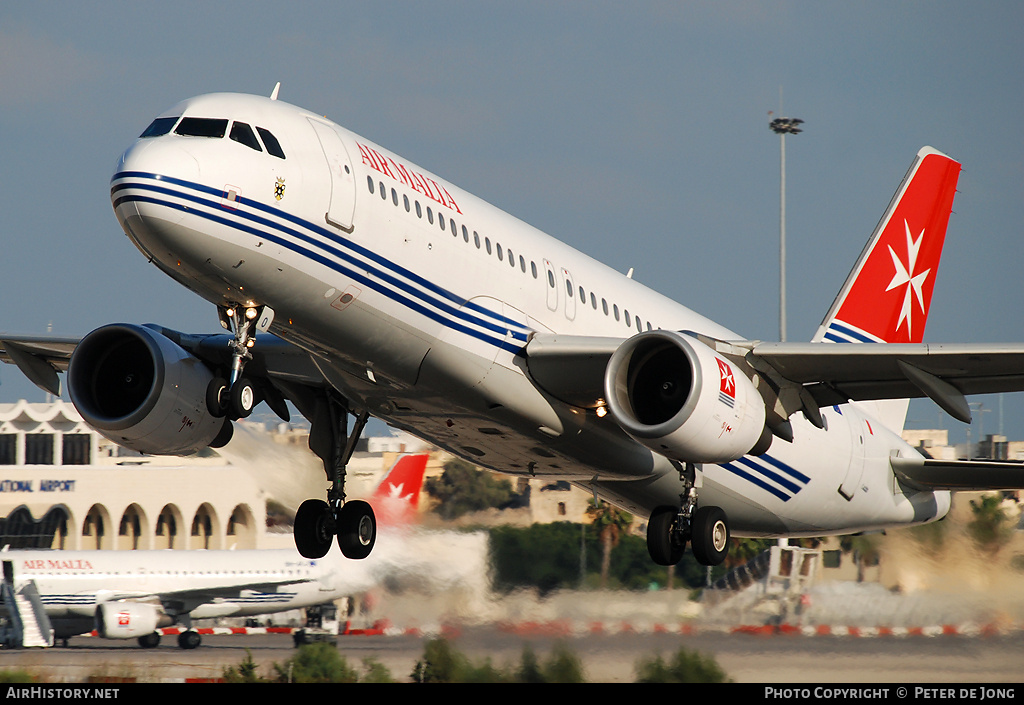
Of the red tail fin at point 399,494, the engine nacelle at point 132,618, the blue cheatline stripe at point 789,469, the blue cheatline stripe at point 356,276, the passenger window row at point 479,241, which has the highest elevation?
the passenger window row at point 479,241

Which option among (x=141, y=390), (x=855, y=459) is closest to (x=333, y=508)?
(x=141, y=390)

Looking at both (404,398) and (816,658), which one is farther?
(816,658)

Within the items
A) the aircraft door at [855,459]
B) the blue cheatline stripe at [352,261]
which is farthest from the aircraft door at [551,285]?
the aircraft door at [855,459]

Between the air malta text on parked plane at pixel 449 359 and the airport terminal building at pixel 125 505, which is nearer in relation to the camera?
the air malta text on parked plane at pixel 449 359

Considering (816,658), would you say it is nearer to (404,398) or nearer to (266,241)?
(404,398)

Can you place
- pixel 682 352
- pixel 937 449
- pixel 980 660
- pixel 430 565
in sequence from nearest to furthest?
→ pixel 682 352 < pixel 980 660 < pixel 430 565 < pixel 937 449

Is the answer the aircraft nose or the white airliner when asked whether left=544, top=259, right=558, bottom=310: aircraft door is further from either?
the white airliner

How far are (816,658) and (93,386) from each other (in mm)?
15168

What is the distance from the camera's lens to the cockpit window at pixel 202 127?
15625 millimetres

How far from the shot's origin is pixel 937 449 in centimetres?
3256

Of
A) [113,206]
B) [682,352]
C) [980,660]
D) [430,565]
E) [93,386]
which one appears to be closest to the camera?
[113,206]

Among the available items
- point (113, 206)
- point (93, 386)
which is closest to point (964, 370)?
point (113, 206)

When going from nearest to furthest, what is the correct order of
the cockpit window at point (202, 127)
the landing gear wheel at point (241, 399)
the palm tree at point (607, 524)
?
the cockpit window at point (202, 127) → the landing gear wheel at point (241, 399) → the palm tree at point (607, 524)

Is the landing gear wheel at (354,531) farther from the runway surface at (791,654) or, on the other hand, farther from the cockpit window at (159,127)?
the cockpit window at (159,127)
